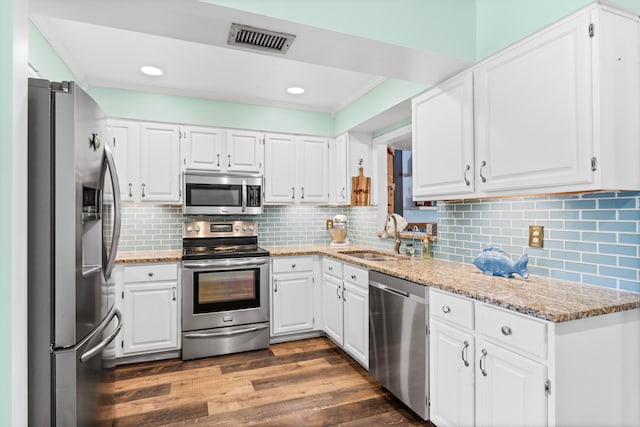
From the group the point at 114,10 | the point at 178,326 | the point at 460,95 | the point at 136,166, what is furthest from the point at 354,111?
the point at 178,326

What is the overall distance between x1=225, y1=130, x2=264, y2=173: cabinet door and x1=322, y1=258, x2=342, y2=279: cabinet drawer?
1.22m

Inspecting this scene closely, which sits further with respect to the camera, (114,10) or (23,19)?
(114,10)

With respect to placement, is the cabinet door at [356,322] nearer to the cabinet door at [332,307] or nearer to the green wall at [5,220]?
the cabinet door at [332,307]

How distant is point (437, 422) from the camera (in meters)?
1.94

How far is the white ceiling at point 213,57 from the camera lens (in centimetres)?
157

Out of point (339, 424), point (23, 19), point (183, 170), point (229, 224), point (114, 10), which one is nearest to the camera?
point (23, 19)

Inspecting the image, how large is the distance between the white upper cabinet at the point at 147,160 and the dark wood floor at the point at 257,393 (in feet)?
5.12

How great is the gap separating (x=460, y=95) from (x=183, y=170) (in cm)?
258

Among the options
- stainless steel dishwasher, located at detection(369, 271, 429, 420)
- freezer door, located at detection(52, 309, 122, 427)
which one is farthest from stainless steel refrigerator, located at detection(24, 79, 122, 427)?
stainless steel dishwasher, located at detection(369, 271, 429, 420)

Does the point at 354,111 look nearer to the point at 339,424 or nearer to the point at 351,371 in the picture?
the point at 351,371

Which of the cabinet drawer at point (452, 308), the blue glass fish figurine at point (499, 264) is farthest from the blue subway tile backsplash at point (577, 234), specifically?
the cabinet drawer at point (452, 308)

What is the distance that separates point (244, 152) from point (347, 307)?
6.29 ft

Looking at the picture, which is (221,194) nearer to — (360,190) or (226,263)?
(226,263)

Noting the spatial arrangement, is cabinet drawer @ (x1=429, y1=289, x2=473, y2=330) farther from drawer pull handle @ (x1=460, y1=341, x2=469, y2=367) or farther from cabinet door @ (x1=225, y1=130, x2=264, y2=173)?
cabinet door @ (x1=225, y1=130, x2=264, y2=173)
